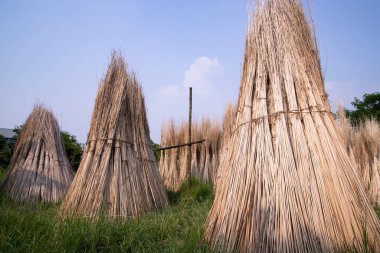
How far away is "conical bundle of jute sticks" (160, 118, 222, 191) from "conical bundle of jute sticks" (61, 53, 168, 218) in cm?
381

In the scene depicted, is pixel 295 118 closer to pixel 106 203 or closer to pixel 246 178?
pixel 246 178

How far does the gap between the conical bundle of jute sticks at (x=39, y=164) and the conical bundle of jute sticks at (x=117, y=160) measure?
6.22ft

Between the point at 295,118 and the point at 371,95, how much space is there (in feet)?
66.9

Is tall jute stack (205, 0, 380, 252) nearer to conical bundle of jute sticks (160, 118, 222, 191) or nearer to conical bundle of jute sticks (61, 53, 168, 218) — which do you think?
conical bundle of jute sticks (61, 53, 168, 218)

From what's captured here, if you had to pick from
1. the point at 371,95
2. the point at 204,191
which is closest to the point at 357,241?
the point at 204,191

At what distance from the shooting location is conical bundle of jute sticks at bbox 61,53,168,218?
3.37m

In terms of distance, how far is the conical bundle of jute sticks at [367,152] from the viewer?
7008mm

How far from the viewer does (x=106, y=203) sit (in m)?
3.38

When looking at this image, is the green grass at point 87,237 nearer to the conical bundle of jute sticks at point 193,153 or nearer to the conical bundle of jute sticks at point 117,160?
the conical bundle of jute sticks at point 117,160

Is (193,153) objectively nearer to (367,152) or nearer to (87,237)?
(367,152)

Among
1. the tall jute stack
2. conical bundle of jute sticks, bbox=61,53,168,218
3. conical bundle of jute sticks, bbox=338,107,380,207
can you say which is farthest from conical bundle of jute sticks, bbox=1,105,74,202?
conical bundle of jute sticks, bbox=338,107,380,207

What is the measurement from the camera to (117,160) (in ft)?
12.0

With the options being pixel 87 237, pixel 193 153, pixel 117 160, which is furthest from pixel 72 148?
pixel 87 237

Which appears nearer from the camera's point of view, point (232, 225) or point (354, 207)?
point (354, 207)
